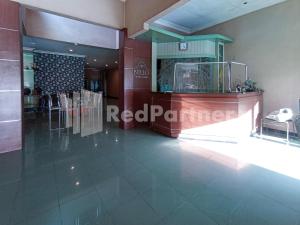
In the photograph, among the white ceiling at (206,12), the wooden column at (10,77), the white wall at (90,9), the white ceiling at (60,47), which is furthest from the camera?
the white ceiling at (60,47)

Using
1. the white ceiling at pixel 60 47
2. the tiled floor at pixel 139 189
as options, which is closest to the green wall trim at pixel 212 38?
the tiled floor at pixel 139 189

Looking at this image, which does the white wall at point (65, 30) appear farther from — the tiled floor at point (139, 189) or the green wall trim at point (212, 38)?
the tiled floor at point (139, 189)

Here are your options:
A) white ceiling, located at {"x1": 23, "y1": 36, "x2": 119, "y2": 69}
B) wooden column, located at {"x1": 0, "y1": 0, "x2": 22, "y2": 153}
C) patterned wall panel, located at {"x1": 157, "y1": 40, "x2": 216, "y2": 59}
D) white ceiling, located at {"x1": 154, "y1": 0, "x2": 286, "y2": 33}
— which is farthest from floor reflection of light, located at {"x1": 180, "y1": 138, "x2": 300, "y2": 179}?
white ceiling, located at {"x1": 23, "y1": 36, "x2": 119, "y2": 69}

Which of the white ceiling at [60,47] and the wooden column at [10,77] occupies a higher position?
the white ceiling at [60,47]

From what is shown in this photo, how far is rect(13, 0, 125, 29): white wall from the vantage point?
169 inches

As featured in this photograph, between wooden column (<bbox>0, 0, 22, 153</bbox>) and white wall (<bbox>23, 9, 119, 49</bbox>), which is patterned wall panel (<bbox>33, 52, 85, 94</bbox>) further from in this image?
wooden column (<bbox>0, 0, 22, 153</bbox>)

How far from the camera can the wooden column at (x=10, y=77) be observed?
3.82m

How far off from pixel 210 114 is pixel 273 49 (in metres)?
2.72

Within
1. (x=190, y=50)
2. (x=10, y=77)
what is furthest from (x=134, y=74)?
(x=10, y=77)

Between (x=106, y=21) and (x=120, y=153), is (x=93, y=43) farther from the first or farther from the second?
(x=120, y=153)

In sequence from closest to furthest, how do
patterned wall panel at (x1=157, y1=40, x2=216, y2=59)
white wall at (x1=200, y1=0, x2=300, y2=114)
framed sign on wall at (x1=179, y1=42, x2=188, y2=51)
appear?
1. white wall at (x1=200, y1=0, x2=300, y2=114)
2. patterned wall panel at (x1=157, y1=40, x2=216, y2=59)
3. framed sign on wall at (x1=179, y1=42, x2=188, y2=51)

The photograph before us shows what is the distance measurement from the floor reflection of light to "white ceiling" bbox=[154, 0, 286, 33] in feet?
11.8

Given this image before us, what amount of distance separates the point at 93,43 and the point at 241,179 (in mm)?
7460

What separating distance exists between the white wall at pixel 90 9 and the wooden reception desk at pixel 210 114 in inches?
96.8
